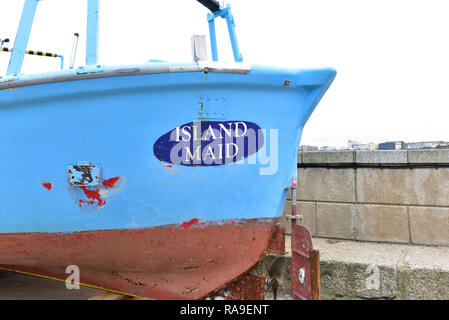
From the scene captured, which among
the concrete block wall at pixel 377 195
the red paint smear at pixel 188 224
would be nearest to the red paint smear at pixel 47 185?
the red paint smear at pixel 188 224

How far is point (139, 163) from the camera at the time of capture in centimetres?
218

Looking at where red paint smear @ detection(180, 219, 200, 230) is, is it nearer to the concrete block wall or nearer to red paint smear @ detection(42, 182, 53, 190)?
red paint smear @ detection(42, 182, 53, 190)

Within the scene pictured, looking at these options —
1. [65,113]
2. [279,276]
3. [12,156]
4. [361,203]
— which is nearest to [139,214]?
[65,113]

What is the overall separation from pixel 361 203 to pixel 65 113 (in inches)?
139

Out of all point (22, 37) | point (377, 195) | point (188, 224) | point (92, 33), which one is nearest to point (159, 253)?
point (188, 224)

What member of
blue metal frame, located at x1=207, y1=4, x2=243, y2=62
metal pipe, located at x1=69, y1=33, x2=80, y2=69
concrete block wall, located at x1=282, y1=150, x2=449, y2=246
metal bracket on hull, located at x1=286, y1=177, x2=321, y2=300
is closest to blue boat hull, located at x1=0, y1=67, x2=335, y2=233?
metal bracket on hull, located at x1=286, y1=177, x2=321, y2=300

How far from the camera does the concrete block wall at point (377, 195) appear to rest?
3713 mm

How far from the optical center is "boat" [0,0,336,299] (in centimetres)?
214

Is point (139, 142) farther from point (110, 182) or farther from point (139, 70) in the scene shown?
point (139, 70)

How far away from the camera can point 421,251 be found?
346cm

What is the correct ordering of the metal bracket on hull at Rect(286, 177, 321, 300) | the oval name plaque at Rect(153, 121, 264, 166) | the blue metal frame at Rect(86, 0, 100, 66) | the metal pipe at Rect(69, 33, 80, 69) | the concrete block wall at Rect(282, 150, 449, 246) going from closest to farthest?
the oval name plaque at Rect(153, 121, 264, 166)
the blue metal frame at Rect(86, 0, 100, 66)
the metal bracket on hull at Rect(286, 177, 321, 300)
the metal pipe at Rect(69, 33, 80, 69)
the concrete block wall at Rect(282, 150, 449, 246)

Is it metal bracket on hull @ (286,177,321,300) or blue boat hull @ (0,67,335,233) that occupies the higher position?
blue boat hull @ (0,67,335,233)

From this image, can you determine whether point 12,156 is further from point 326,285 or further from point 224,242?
point 326,285

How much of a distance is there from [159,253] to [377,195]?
2944mm
